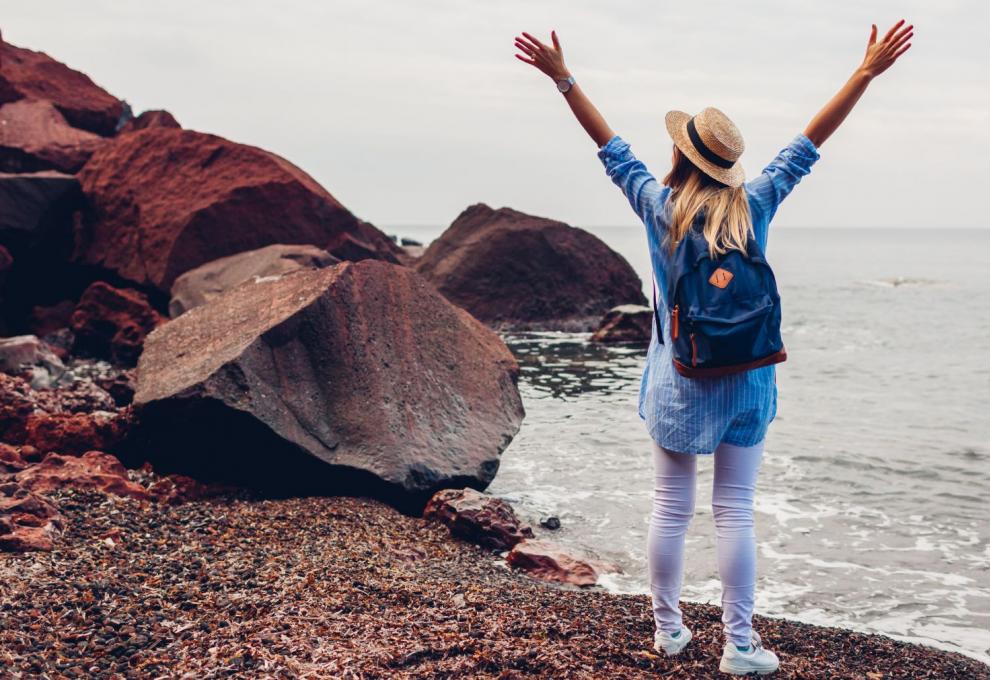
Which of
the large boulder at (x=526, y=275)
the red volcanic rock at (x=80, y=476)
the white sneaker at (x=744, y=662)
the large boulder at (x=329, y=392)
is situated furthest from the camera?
the large boulder at (x=526, y=275)

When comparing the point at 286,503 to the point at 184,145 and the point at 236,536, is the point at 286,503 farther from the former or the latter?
the point at 184,145

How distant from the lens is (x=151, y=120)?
19109mm

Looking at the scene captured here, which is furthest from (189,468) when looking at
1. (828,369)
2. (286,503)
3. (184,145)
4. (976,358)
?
(976,358)

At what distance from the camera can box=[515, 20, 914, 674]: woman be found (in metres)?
3.71

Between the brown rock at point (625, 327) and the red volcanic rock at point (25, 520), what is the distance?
14504 millimetres

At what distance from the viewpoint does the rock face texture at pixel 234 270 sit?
12656 millimetres

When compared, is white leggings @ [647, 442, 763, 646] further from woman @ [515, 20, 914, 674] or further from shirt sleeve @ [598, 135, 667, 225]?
shirt sleeve @ [598, 135, 667, 225]

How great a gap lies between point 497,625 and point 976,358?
18.3m

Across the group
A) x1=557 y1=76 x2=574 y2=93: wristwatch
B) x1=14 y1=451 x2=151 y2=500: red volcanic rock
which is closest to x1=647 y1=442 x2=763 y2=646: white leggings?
x1=557 y1=76 x2=574 y2=93: wristwatch

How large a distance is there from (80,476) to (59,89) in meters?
15.4

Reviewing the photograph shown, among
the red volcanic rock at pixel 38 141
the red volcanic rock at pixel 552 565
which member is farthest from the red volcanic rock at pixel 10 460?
the red volcanic rock at pixel 38 141

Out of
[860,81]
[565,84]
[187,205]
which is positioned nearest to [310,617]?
[565,84]

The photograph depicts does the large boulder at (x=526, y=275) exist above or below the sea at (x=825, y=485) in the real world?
above

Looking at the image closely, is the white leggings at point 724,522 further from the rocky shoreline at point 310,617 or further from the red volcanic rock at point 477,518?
the red volcanic rock at point 477,518
